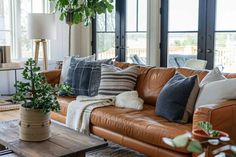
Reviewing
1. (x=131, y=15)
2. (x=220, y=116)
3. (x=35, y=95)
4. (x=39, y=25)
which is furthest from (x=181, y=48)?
(x=35, y=95)

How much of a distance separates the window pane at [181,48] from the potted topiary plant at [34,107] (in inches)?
111

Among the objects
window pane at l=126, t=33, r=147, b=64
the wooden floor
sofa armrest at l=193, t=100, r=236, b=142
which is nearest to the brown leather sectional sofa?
sofa armrest at l=193, t=100, r=236, b=142

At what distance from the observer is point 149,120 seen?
2705 millimetres

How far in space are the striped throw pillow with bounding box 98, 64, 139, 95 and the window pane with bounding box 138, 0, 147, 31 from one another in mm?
1784

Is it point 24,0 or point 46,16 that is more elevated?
point 24,0

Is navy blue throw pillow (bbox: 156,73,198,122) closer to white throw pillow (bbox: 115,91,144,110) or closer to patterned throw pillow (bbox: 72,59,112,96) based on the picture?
white throw pillow (bbox: 115,91,144,110)

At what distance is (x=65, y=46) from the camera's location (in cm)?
632

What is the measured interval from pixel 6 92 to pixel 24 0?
65.4 inches

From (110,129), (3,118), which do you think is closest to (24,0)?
Result: (3,118)

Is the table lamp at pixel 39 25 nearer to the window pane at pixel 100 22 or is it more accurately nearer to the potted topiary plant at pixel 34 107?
the window pane at pixel 100 22

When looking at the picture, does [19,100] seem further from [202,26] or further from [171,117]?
[202,26]

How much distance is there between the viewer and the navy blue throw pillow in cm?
266

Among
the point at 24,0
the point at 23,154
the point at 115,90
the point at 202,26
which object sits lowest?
the point at 23,154

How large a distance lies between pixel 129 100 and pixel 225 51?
1820 millimetres
